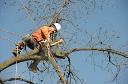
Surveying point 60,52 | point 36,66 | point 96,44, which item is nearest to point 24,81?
point 36,66

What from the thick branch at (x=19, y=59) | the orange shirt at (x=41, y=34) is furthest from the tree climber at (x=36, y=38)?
the thick branch at (x=19, y=59)

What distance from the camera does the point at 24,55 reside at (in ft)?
30.3

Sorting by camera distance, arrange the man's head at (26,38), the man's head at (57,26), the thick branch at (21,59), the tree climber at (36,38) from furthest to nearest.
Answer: the man's head at (57,26) < the thick branch at (21,59) < the man's head at (26,38) < the tree climber at (36,38)

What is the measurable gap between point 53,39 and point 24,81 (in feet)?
4.63

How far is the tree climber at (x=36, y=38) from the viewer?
8695mm

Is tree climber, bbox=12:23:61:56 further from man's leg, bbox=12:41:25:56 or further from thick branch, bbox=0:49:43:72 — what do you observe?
thick branch, bbox=0:49:43:72

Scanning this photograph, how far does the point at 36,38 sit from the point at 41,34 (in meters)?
0.15

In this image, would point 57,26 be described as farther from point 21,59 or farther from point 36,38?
point 21,59

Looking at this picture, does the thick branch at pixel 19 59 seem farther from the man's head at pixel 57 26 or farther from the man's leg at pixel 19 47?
the man's head at pixel 57 26

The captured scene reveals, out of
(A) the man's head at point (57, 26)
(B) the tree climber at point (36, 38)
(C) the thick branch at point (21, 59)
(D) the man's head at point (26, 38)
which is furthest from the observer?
(A) the man's head at point (57, 26)

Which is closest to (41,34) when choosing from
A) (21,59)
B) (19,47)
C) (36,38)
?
(36,38)

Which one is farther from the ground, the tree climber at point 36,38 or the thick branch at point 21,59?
the tree climber at point 36,38

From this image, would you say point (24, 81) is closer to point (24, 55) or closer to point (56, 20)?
point (24, 55)

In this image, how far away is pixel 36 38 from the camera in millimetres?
8766
